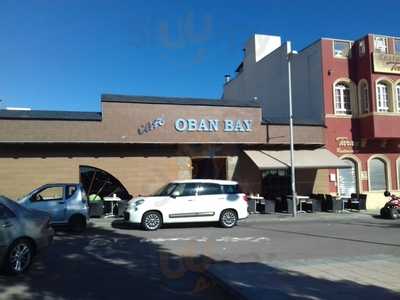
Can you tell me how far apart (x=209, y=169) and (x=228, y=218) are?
7.40 meters

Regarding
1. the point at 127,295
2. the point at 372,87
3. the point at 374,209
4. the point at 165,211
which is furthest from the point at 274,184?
the point at 127,295

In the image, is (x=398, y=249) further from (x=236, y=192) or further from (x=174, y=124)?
(x=174, y=124)

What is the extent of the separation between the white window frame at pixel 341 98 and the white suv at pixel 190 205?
10831mm

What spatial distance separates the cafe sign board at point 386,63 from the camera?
24.9 meters

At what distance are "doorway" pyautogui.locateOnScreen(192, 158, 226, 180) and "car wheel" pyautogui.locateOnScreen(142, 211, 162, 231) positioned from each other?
7.95 meters

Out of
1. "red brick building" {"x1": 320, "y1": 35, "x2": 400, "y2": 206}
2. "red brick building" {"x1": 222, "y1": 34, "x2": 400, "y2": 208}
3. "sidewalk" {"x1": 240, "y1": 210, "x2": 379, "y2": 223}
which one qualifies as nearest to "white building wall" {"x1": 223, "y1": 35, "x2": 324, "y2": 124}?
"red brick building" {"x1": 222, "y1": 34, "x2": 400, "y2": 208}

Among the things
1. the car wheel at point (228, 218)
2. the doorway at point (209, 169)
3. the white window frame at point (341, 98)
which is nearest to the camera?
the car wheel at point (228, 218)

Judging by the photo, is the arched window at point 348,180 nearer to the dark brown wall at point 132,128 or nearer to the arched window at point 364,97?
the arched window at point 364,97

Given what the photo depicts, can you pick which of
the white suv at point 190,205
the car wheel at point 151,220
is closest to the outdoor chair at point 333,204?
the white suv at point 190,205

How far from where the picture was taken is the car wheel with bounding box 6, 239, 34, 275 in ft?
27.7

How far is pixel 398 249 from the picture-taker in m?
11.9

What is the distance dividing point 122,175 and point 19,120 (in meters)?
5.08

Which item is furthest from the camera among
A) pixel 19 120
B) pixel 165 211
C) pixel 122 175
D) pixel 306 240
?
pixel 122 175

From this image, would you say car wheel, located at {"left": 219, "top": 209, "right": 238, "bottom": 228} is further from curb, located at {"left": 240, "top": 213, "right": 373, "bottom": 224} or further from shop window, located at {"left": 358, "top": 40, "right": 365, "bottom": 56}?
shop window, located at {"left": 358, "top": 40, "right": 365, "bottom": 56}
